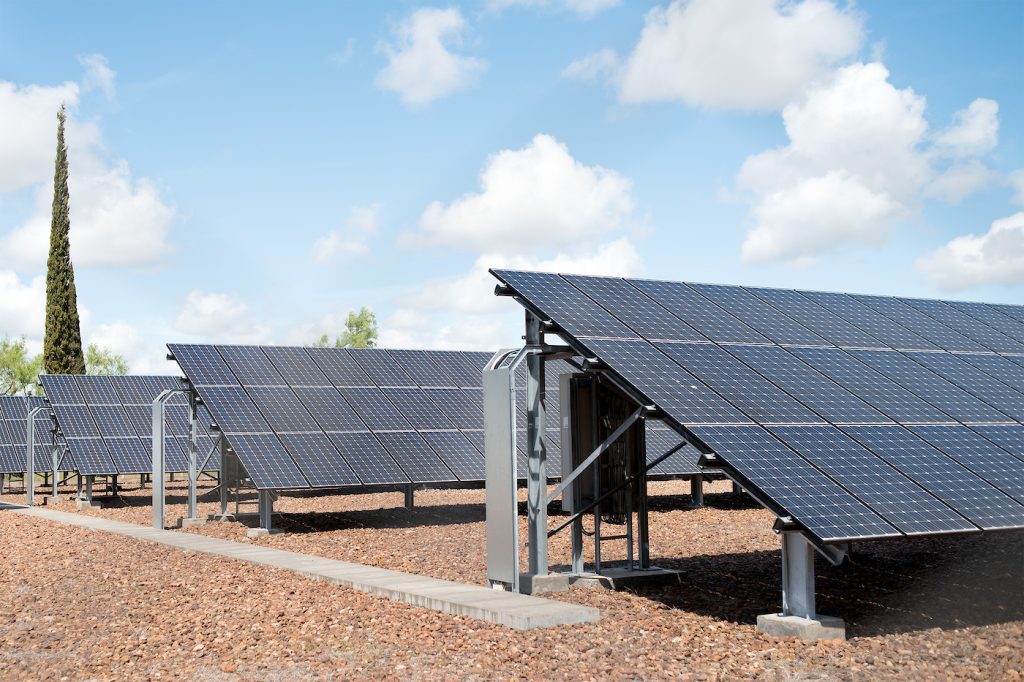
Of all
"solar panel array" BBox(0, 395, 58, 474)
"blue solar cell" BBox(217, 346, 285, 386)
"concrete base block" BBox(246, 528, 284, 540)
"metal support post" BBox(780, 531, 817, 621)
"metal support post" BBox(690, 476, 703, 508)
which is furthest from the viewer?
"solar panel array" BBox(0, 395, 58, 474)

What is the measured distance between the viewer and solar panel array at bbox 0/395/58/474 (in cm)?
3766

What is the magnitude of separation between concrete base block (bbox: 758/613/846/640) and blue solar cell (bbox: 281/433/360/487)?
12960 mm

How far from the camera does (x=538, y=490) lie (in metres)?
13.7

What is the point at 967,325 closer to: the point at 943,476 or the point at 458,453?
the point at 943,476

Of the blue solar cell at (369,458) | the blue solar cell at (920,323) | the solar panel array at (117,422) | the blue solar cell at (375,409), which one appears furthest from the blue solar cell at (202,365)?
the blue solar cell at (920,323)

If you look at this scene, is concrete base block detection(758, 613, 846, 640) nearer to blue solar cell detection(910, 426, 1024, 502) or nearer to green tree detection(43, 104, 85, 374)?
blue solar cell detection(910, 426, 1024, 502)

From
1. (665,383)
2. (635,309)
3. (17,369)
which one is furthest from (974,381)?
(17,369)

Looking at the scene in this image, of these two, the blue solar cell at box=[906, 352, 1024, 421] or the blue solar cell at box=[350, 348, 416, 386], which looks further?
the blue solar cell at box=[350, 348, 416, 386]

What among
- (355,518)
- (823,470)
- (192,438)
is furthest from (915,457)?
(192,438)

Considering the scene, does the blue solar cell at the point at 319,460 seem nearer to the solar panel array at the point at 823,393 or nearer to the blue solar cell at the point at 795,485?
the solar panel array at the point at 823,393

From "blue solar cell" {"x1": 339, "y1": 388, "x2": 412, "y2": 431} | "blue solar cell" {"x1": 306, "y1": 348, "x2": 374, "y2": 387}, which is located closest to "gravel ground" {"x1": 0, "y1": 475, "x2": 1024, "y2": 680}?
"blue solar cell" {"x1": 339, "y1": 388, "x2": 412, "y2": 431}

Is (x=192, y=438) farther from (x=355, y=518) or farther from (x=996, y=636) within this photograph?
(x=996, y=636)

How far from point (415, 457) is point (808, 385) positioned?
40.7ft

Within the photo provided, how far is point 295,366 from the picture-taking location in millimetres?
27281
